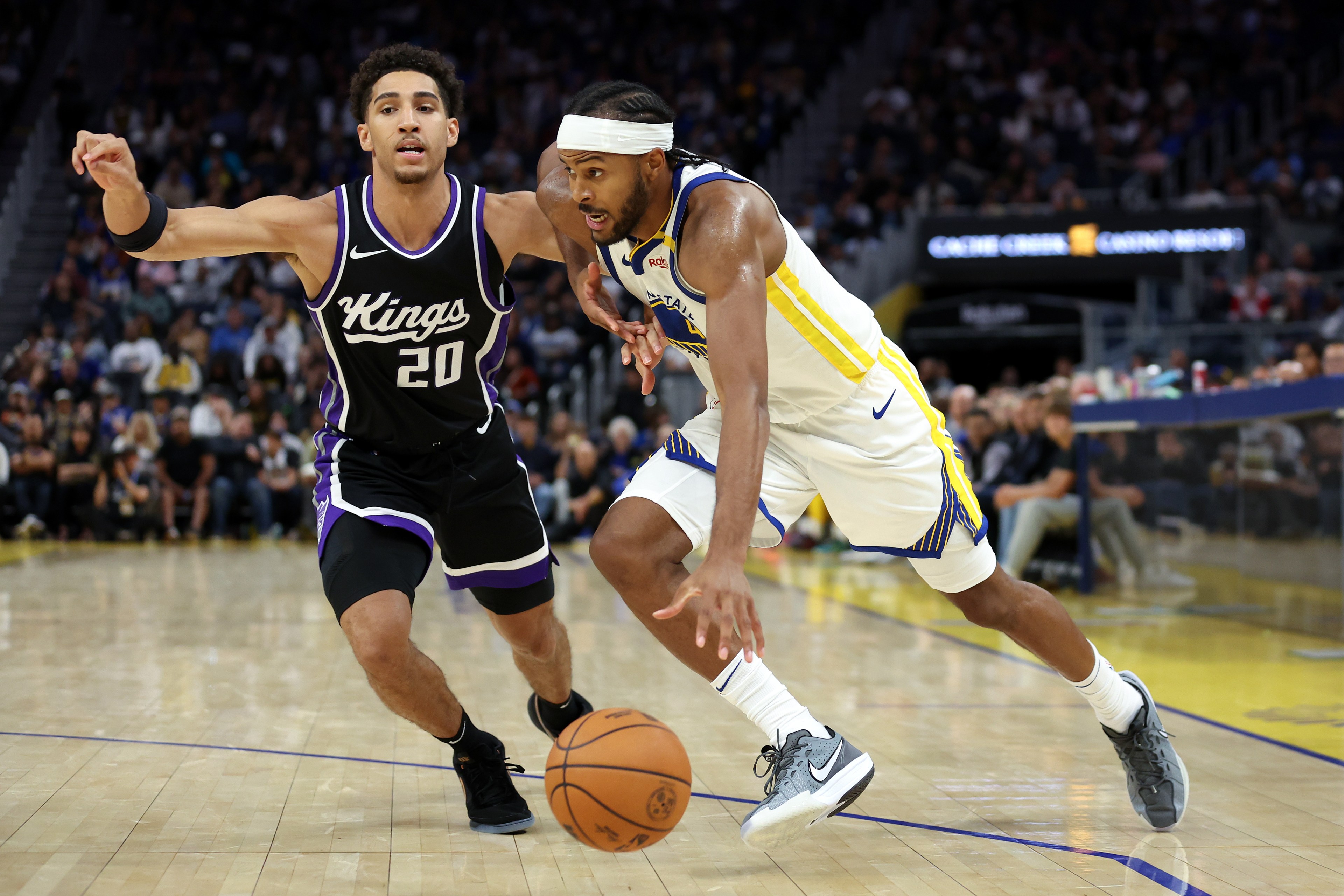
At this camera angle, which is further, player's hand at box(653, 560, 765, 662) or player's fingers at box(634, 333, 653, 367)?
player's fingers at box(634, 333, 653, 367)

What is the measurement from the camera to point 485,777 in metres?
3.62

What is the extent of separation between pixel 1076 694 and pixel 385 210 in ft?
11.9

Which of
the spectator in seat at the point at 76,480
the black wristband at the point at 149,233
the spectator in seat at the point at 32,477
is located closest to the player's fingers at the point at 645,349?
the black wristband at the point at 149,233

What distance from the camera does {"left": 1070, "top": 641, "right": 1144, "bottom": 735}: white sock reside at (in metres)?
3.73

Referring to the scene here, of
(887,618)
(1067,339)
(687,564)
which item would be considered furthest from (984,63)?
(887,618)

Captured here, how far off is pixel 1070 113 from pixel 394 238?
19358 mm

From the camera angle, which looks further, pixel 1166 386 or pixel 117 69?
pixel 117 69

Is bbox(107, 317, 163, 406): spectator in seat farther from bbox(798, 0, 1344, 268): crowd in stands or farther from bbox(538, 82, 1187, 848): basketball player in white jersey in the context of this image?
bbox(538, 82, 1187, 848): basketball player in white jersey

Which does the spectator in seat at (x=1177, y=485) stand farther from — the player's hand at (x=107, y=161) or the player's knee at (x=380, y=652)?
Result: the player's hand at (x=107, y=161)

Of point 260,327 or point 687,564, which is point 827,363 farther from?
point 260,327

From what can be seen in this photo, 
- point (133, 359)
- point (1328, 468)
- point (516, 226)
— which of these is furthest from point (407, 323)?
point (133, 359)

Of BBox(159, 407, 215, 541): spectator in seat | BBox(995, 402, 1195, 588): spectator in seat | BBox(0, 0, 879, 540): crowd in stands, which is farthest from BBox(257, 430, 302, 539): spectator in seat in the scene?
BBox(995, 402, 1195, 588): spectator in seat

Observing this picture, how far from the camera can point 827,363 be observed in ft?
11.3

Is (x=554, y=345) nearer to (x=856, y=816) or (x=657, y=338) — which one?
(x=856, y=816)
